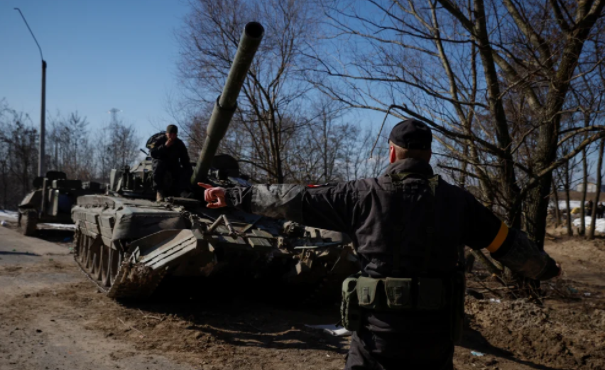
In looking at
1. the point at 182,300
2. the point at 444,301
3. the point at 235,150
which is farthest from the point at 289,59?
the point at 444,301

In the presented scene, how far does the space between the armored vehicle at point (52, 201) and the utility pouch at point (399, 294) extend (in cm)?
1348

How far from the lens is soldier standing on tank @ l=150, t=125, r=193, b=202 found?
311 inches

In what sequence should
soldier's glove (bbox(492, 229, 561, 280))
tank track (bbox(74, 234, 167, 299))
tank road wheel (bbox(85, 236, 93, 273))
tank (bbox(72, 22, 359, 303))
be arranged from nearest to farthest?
1. soldier's glove (bbox(492, 229, 561, 280))
2. tank (bbox(72, 22, 359, 303))
3. tank track (bbox(74, 234, 167, 299))
4. tank road wheel (bbox(85, 236, 93, 273))

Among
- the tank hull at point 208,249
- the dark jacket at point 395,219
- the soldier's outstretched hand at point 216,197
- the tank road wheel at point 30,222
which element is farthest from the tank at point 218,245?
the tank road wheel at point 30,222

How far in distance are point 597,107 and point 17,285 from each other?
25.7ft

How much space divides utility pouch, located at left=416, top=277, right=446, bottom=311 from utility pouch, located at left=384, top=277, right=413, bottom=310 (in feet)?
0.15

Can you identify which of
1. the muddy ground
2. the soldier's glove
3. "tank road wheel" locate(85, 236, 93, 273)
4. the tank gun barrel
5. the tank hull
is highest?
the tank gun barrel

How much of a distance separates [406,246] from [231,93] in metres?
4.12

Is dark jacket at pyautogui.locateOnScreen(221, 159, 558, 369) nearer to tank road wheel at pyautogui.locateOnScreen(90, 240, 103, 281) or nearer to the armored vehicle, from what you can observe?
tank road wheel at pyautogui.locateOnScreen(90, 240, 103, 281)

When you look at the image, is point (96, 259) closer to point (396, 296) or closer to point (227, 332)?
point (227, 332)

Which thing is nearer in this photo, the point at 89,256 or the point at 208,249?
the point at 208,249

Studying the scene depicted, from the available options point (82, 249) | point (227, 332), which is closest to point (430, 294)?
point (227, 332)

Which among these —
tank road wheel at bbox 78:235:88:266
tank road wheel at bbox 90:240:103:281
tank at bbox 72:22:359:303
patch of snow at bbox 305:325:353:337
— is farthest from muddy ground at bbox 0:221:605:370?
tank road wheel at bbox 78:235:88:266

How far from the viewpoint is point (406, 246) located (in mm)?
2521
